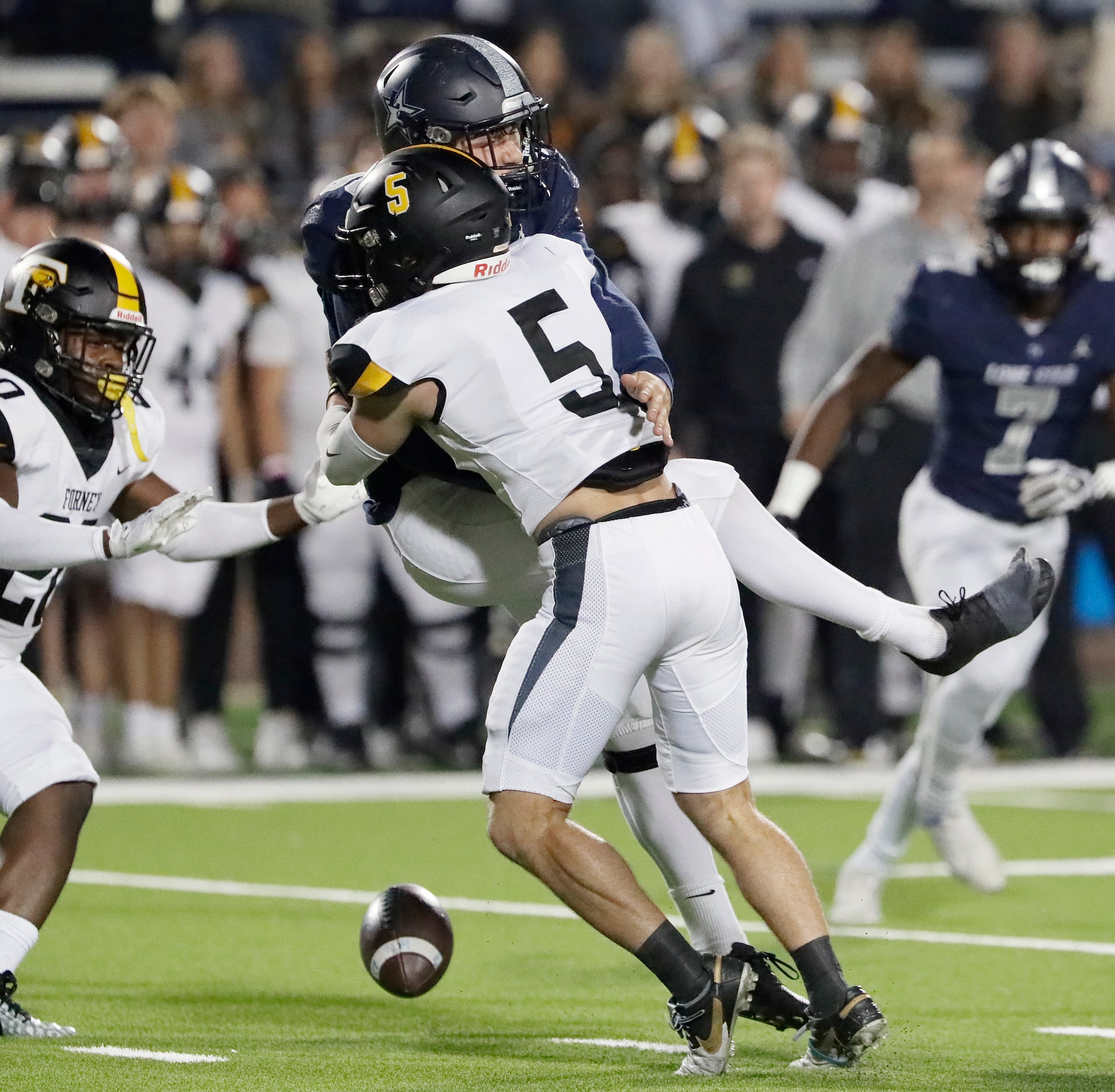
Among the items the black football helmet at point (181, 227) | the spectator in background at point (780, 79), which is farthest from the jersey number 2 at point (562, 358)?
the spectator in background at point (780, 79)

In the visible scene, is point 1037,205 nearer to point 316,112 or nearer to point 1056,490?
point 1056,490

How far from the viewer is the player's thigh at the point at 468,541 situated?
4.79 metres

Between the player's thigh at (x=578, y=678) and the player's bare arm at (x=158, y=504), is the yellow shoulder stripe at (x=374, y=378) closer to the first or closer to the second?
the player's thigh at (x=578, y=678)

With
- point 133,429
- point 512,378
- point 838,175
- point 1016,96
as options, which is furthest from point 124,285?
point 1016,96

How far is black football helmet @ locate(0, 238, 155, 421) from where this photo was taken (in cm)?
492

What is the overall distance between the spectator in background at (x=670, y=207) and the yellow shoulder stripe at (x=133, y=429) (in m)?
4.58

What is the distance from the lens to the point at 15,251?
881cm

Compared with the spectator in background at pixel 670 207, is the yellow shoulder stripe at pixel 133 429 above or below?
above

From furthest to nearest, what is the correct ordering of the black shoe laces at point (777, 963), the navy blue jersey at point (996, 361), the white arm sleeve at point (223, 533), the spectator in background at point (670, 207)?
the spectator in background at point (670, 207), the navy blue jersey at point (996, 361), the white arm sleeve at point (223, 533), the black shoe laces at point (777, 963)

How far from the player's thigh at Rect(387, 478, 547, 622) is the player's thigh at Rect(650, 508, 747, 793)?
0.53m

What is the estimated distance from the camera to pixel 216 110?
461 inches

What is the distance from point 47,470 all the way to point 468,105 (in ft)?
3.88

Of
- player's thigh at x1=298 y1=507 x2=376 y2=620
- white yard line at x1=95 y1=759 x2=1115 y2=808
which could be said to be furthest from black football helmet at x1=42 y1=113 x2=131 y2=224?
white yard line at x1=95 y1=759 x2=1115 y2=808

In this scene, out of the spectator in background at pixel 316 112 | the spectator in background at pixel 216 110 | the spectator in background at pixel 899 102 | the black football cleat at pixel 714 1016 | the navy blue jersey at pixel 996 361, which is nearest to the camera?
the black football cleat at pixel 714 1016
